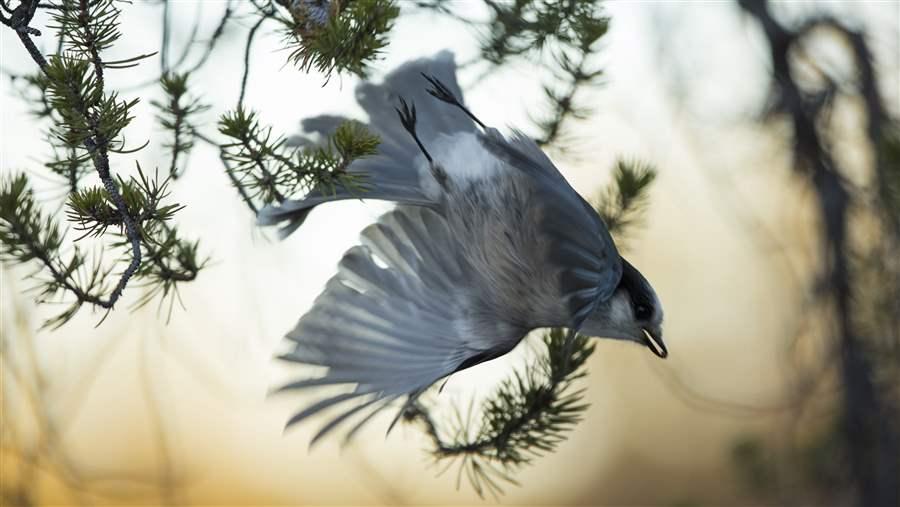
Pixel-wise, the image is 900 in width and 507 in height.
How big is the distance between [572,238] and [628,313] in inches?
6.5

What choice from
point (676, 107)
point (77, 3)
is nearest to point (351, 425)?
point (77, 3)

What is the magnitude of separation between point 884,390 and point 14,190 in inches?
53.5

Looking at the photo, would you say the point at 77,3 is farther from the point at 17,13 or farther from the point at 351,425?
the point at 351,425

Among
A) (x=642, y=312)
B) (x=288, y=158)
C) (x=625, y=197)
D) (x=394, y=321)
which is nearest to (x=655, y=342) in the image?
(x=642, y=312)

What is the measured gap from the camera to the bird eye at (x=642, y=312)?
4.08 ft

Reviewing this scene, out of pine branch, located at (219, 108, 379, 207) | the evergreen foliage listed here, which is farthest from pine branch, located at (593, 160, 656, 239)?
pine branch, located at (219, 108, 379, 207)

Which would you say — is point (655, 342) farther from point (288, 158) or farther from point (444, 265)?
point (288, 158)

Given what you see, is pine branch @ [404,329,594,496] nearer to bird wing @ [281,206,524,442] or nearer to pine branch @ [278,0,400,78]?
bird wing @ [281,206,524,442]

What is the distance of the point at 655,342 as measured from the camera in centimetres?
130

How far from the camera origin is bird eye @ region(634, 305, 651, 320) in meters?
1.24

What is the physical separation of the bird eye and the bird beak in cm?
3

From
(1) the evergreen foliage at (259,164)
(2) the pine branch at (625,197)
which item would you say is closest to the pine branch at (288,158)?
(1) the evergreen foliage at (259,164)

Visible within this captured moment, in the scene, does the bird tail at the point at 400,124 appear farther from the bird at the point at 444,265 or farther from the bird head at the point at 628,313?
the bird head at the point at 628,313

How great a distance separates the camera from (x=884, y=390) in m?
1.70
